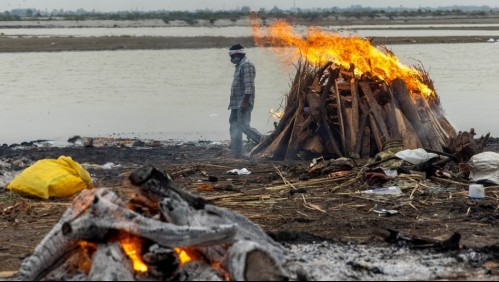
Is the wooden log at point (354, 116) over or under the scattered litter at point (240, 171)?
over

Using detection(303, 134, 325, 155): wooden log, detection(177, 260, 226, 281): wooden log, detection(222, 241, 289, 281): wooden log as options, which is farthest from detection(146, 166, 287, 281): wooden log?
detection(303, 134, 325, 155): wooden log

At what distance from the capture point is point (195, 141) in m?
17.5

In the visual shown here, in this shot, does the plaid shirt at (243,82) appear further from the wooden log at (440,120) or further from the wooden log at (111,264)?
the wooden log at (111,264)

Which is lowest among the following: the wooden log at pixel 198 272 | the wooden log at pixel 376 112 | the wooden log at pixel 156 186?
the wooden log at pixel 376 112

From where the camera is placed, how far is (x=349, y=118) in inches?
550

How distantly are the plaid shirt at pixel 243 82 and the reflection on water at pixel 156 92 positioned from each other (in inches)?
97.5

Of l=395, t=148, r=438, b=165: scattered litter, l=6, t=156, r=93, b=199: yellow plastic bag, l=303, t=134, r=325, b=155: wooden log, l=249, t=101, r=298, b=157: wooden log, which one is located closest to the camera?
l=6, t=156, r=93, b=199: yellow plastic bag

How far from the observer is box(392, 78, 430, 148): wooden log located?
536 inches

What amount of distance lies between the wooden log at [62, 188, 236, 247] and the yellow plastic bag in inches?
199

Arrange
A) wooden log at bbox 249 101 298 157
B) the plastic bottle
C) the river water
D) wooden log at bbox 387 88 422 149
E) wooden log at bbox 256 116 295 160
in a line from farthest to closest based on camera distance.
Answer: the river water
wooden log at bbox 249 101 298 157
wooden log at bbox 256 116 295 160
wooden log at bbox 387 88 422 149
the plastic bottle

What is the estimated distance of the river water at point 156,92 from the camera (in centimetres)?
1988

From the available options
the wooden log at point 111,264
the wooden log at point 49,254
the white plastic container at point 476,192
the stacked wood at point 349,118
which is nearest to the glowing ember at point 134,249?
the wooden log at point 111,264

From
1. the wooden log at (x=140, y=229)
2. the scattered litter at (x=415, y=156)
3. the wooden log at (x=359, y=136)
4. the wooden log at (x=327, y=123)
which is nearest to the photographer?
the wooden log at (x=140, y=229)

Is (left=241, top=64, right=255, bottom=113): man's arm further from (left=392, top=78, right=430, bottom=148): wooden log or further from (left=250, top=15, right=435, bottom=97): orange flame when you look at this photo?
(left=392, top=78, right=430, bottom=148): wooden log
